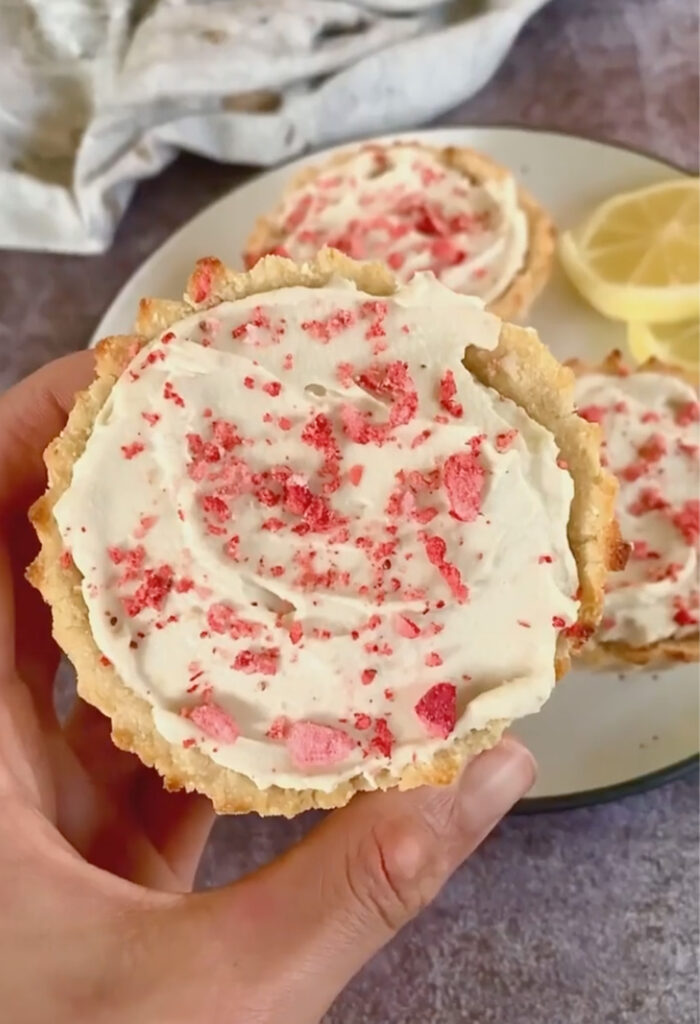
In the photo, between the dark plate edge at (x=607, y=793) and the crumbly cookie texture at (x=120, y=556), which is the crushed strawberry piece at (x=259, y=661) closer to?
the crumbly cookie texture at (x=120, y=556)

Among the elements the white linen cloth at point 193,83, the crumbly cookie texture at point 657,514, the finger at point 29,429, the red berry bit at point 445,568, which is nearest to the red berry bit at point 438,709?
the red berry bit at point 445,568

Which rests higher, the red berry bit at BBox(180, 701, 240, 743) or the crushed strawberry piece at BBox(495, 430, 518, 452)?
the crushed strawberry piece at BBox(495, 430, 518, 452)

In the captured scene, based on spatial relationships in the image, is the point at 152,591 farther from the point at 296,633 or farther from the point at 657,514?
the point at 657,514

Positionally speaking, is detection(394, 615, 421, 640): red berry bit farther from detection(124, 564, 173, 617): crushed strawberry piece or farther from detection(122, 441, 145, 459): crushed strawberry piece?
detection(122, 441, 145, 459): crushed strawberry piece

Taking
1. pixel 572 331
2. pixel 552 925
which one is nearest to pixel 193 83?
pixel 572 331

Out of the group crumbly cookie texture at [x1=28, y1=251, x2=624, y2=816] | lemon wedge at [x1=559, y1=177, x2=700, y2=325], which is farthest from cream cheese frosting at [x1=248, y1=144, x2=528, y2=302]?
crumbly cookie texture at [x1=28, y1=251, x2=624, y2=816]

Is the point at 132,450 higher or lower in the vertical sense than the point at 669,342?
higher
